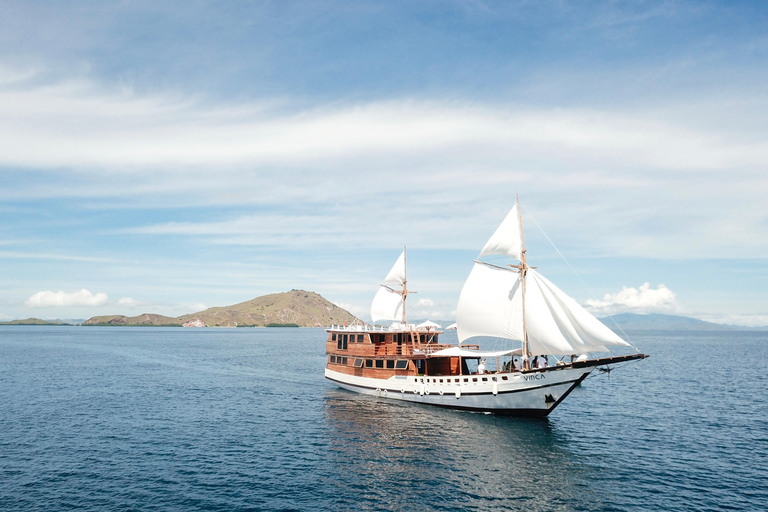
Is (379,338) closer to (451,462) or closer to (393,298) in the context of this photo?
(393,298)

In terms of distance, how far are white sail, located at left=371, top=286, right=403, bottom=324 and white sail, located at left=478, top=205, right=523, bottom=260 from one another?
2299 cm

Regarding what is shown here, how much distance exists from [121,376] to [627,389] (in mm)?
85219

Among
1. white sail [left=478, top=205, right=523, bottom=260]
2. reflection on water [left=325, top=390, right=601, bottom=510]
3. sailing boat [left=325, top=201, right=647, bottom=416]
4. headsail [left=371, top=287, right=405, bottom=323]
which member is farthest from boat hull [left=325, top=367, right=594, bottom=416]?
headsail [left=371, top=287, right=405, bottom=323]

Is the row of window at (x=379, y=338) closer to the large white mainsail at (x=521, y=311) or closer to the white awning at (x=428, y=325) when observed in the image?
the white awning at (x=428, y=325)

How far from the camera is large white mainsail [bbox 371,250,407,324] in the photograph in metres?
73.2

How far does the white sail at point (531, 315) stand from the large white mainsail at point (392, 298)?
1686 centimetres

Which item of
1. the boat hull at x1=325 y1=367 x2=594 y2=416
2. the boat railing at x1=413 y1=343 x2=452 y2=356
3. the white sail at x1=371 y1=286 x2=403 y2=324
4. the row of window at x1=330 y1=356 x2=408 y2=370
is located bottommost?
the boat hull at x1=325 y1=367 x2=594 y2=416

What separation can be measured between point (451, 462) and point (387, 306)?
133 ft

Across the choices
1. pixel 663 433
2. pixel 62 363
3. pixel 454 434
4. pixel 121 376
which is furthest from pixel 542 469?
pixel 62 363

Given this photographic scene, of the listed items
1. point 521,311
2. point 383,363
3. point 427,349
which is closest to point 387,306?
point 383,363

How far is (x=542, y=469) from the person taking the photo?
33.4 m

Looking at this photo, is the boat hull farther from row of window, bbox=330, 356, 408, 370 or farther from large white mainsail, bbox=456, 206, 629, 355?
large white mainsail, bbox=456, 206, 629, 355

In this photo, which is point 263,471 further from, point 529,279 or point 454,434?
point 529,279

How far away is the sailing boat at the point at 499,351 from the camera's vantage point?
46.5m
